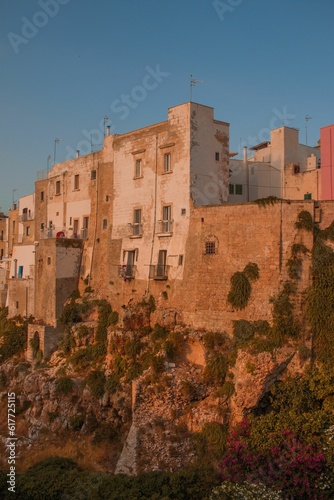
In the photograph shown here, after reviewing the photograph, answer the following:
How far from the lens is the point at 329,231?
82.4ft

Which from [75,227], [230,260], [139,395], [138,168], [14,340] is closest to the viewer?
[139,395]

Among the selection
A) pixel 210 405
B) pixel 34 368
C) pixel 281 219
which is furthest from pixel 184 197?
pixel 34 368

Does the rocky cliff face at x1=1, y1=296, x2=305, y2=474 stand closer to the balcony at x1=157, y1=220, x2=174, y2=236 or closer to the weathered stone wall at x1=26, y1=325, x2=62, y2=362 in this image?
the weathered stone wall at x1=26, y1=325, x2=62, y2=362

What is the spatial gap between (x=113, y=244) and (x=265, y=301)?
39.4 feet

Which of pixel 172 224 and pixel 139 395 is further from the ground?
pixel 172 224

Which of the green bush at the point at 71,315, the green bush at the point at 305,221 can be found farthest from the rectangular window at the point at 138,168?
the green bush at the point at 305,221

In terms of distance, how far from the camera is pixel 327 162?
31.0 m

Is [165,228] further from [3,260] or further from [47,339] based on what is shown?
[3,260]

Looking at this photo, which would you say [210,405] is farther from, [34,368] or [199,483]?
[34,368]

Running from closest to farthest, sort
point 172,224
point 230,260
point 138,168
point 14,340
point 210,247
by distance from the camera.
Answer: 1. point 230,260
2. point 210,247
3. point 172,224
4. point 138,168
5. point 14,340

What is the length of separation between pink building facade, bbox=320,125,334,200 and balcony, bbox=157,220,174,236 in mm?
8737

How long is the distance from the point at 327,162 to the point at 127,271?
12719 millimetres

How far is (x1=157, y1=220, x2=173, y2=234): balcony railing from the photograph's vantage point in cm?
3008

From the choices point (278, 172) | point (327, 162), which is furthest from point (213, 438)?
point (278, 172)
